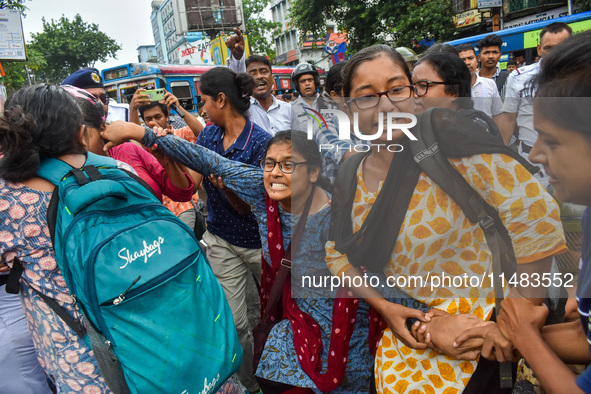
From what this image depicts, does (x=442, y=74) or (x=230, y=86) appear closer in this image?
(x=442, y=74)

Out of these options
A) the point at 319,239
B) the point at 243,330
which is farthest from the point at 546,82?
the point at 243,330

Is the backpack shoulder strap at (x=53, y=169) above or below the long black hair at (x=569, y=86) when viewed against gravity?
below

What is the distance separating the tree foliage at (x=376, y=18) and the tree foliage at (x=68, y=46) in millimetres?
27547

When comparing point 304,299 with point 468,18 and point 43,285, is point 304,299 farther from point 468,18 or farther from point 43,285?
point 468,18

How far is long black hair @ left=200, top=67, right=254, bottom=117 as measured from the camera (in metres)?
2.85

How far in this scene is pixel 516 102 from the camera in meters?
1.07

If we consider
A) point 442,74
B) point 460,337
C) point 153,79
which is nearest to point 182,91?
point 153,79

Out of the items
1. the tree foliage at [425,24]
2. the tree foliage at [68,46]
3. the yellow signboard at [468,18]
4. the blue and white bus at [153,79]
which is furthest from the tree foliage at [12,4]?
the tree foliage at [68,46]

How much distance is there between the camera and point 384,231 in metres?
1.32

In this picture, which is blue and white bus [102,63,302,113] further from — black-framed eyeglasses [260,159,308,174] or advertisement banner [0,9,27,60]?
black-framed eyeglasses [260,159,308,174]

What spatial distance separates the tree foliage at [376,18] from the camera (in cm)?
1902

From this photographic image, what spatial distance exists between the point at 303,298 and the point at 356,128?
0.80 meters

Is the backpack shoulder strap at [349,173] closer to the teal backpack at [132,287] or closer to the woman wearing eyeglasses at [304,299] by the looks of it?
the woman wearing eyeglasses at [304,299]

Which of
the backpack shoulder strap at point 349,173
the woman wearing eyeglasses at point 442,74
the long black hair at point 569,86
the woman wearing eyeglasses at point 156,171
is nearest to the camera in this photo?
the long black hair at point 569,86
